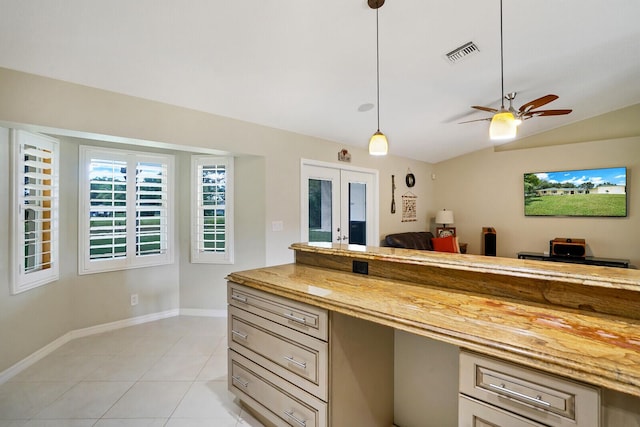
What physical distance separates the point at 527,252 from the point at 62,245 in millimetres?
6782

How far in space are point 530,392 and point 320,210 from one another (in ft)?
11.5

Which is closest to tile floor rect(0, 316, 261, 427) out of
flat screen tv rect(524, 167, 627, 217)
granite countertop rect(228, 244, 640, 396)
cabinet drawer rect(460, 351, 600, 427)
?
granite countertop rect(228, 244, 640, 396)

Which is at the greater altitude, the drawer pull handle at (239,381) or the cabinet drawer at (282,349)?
the cabinet drawer at (282,349)

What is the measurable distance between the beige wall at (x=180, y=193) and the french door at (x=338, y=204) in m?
0.17

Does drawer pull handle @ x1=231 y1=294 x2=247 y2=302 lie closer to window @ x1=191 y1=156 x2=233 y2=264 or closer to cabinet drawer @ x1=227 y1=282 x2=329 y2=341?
cabinet drawer @ x1=227 y1=282 x2=329 y2=341

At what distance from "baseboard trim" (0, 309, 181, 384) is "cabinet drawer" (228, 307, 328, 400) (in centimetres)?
200

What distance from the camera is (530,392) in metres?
0.97

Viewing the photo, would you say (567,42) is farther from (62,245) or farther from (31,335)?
(31,335)

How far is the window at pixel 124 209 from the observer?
336 centimetres

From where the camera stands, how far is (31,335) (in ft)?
9.02

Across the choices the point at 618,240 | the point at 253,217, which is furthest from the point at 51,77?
the point at 618,240

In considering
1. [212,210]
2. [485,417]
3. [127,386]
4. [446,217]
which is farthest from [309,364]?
[446,217]

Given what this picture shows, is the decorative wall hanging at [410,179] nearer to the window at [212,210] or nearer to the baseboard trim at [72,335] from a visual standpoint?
the window at [212,210]

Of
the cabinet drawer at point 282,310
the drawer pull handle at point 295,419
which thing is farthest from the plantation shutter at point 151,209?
the drawer pull handle at point 295,419
